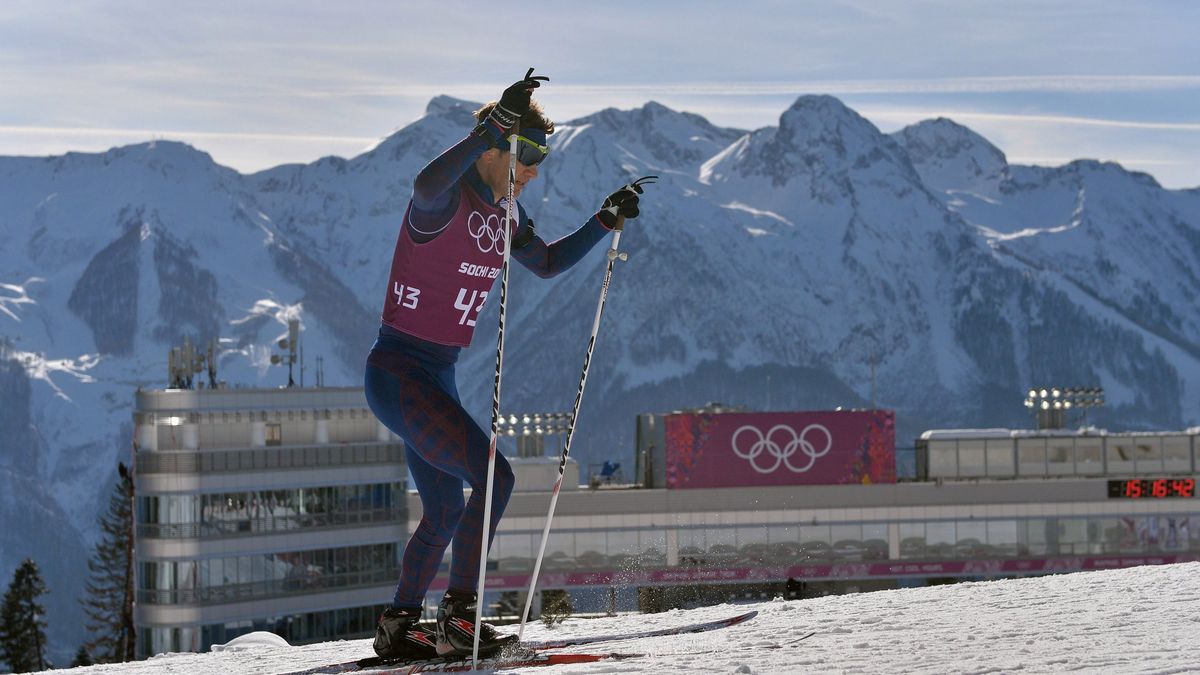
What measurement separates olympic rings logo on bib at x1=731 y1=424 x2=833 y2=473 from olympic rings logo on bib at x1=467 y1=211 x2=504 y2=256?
90.6m

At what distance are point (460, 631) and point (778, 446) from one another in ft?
302

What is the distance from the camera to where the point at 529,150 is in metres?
14.0

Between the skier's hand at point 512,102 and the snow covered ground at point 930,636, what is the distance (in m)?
4.04

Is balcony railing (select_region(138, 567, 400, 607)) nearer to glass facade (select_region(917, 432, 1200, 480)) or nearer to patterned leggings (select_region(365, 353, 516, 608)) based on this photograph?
glass facade (select_region(917, 432, 1200, 480))

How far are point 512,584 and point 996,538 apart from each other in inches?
1138

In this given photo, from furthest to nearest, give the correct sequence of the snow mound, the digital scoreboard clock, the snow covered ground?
the digital scoreboard clock, the snow mound, the snow covered ground

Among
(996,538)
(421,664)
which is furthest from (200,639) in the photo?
(421,664)

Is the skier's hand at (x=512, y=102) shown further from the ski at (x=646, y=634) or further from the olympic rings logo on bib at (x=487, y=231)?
the ski at (x=646, y=634)

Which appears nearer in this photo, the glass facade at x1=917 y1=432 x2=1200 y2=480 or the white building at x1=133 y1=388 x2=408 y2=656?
the white building at x1=133 y1=388 x2=408 y2=656

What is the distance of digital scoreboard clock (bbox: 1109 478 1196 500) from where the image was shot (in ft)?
344

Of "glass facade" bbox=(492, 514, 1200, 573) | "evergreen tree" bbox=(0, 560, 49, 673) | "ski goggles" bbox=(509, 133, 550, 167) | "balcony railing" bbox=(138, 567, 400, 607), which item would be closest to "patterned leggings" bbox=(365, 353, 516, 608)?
"ski goggles" bbox=(509, 133, 550, 167)

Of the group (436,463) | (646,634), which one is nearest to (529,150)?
(436,463)

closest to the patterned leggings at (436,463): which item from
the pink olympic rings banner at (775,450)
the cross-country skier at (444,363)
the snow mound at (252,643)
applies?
the cross-country skier at (444,363)

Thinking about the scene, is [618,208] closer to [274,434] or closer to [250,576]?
[250,576]
